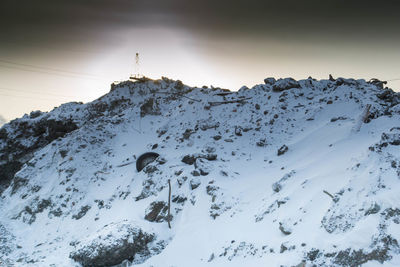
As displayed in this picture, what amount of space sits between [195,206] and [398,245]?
9.27m

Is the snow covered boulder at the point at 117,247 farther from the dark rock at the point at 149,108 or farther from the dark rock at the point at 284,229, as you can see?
the dark rock at the point at 149,108

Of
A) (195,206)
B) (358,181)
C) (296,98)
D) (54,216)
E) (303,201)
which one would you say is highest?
(296,98)

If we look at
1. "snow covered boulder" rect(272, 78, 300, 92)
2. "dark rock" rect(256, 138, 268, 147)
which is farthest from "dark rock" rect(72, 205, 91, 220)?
"snow covered boulder" rect(272, 78, 300, 92)

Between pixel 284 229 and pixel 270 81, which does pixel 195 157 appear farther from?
pixel 270 81

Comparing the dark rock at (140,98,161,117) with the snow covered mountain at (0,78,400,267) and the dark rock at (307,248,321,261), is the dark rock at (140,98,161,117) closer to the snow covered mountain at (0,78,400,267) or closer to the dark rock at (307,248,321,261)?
the snow covered mountain at (0,78,400,267)

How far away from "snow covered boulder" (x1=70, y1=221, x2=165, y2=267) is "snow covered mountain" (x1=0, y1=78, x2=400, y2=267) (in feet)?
0.17

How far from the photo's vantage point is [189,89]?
32.4 m

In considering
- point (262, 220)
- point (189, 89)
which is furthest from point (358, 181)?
point (189, 89)

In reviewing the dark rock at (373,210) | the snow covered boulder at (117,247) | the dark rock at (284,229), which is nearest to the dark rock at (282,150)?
the dark rock at (284,229)

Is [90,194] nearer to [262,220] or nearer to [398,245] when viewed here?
[262,220]

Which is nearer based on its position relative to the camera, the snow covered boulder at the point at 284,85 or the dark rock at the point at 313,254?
the dark rock at the point at 313,254

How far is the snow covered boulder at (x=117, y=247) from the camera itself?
13.2 meters

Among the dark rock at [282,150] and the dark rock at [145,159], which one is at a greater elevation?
the dark rock at [282,150]

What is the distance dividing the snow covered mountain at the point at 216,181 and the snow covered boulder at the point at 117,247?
0.17 ft
